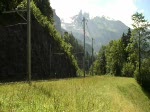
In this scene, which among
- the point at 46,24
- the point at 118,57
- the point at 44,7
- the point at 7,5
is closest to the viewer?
the point at 7,5

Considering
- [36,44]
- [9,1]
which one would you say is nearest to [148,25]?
[36,44]

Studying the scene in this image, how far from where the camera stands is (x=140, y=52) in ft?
210

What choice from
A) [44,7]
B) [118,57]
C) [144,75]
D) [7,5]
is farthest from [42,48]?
[118,57]

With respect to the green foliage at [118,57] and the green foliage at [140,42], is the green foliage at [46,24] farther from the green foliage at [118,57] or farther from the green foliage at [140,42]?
the green foliage at [118,57]

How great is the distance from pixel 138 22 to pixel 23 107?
2118 inches

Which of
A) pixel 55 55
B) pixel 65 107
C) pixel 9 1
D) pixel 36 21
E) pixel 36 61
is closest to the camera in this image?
pixel 65 107

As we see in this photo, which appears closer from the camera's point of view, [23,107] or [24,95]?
[23,107]

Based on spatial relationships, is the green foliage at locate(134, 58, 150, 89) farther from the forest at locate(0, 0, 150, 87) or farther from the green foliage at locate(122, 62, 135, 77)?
the green foliage at locate(122, 62, 135, 77)

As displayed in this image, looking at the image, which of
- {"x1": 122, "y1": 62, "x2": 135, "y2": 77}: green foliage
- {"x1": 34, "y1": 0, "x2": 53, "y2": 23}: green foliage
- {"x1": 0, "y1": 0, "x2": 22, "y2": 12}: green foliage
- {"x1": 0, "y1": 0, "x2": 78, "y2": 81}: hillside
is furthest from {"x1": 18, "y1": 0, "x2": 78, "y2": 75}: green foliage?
{"x1": 122, "y1": 62, "x2": 135, "y2": 77}: green foliage

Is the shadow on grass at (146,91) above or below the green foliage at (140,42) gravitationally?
below

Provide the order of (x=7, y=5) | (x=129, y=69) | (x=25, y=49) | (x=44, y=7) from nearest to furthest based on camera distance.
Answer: (x=7, y=5) < (x=25, y=49) < (x=44, y=7) < (x=129, y=69)

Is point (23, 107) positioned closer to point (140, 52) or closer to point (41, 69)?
point (41, 69)

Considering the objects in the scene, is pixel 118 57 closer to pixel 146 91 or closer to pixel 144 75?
pixel 144 75

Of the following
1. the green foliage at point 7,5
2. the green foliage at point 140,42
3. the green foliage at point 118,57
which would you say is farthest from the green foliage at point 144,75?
the green foliage at point 118,57
